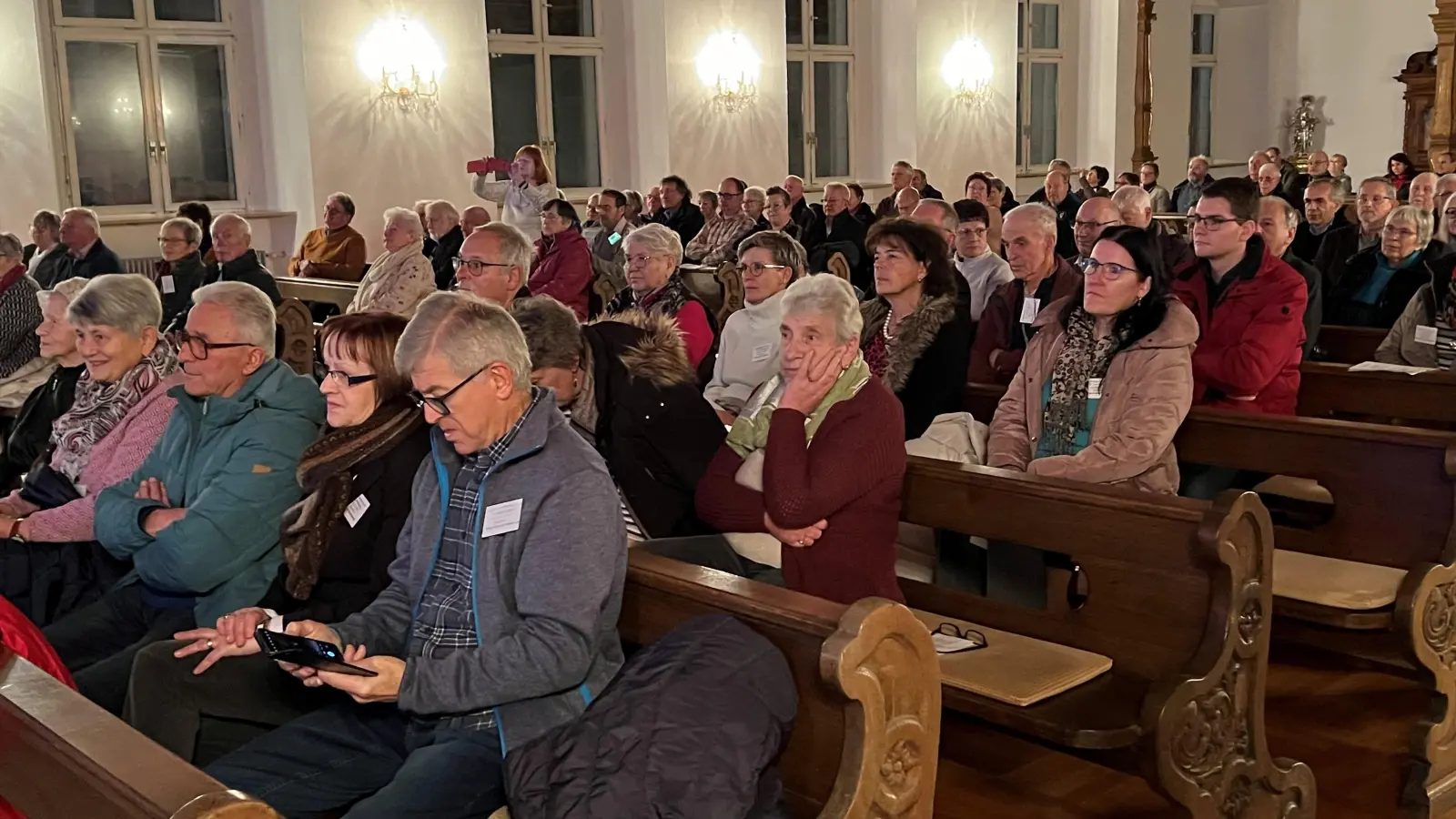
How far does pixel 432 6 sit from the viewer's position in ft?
33.6

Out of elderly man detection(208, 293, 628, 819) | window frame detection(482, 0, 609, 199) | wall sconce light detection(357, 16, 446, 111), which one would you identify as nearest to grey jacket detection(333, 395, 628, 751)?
elderly man detection(208, 293, 628, 819)

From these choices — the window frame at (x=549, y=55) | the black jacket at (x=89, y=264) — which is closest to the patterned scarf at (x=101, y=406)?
the black jacket at (x=89, y=264)

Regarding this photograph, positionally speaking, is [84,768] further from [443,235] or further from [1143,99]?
[1143,99]

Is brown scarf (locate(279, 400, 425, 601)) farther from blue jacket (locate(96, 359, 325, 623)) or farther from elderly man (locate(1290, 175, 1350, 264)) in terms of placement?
elderly man (locate(1290, 175, 1350, 264))

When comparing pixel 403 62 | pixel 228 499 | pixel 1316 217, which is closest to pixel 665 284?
pixel 228 499

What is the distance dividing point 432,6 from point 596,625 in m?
8.99

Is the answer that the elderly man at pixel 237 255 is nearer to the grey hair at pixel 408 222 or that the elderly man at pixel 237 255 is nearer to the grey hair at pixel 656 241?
the grey hair at pixel 408 222

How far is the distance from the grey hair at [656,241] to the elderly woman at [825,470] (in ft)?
6.59

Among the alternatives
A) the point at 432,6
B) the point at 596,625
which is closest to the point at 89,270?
the point at 432,6

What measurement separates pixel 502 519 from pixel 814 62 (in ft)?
38.8

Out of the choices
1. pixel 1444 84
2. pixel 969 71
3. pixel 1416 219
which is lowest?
pixel 1416 219

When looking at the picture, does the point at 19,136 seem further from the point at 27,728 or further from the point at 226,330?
the point at 27,728

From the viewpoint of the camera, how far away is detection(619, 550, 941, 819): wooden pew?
1.80 meters

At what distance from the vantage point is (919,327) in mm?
3783
